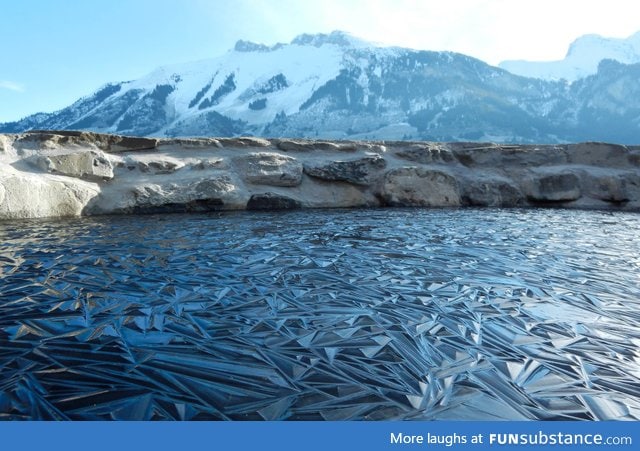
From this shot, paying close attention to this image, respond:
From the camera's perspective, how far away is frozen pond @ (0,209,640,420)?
1788 mm

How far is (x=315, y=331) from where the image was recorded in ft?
8.25

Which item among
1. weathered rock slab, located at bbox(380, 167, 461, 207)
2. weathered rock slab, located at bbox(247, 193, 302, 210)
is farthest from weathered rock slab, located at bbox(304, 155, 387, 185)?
weathered rock slab, located at bbox(247, 193, 302, 210)

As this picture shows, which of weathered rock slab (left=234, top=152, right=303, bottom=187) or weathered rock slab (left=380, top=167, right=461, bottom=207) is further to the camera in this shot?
weathered rock slab (left=380, top=167, right=461, bottom=207)

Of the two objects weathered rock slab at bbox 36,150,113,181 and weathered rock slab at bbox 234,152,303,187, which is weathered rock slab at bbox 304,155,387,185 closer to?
weathered rock slab at bbox 234,152,303,187

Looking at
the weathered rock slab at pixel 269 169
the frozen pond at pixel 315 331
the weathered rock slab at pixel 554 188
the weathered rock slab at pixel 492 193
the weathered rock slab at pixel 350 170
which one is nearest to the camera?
the frozen pond at pixel 315 331

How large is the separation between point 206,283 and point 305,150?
7766mm

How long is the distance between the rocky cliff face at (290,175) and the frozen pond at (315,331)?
120 inches

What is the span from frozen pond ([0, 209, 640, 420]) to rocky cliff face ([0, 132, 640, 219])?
120 inches

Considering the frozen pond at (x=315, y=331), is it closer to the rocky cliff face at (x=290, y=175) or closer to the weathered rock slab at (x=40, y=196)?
the weathered rock slab at (x=40, y=196)

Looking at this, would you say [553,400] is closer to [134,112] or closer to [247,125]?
[247,125]

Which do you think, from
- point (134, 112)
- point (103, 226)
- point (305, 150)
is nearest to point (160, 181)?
point (103, 226)

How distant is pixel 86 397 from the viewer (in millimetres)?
1767

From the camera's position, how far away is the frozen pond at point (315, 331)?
179 centimetres

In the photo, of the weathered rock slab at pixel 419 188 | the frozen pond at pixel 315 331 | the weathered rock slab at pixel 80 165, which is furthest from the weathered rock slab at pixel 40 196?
the weathered rock slab at pixel 419 188
